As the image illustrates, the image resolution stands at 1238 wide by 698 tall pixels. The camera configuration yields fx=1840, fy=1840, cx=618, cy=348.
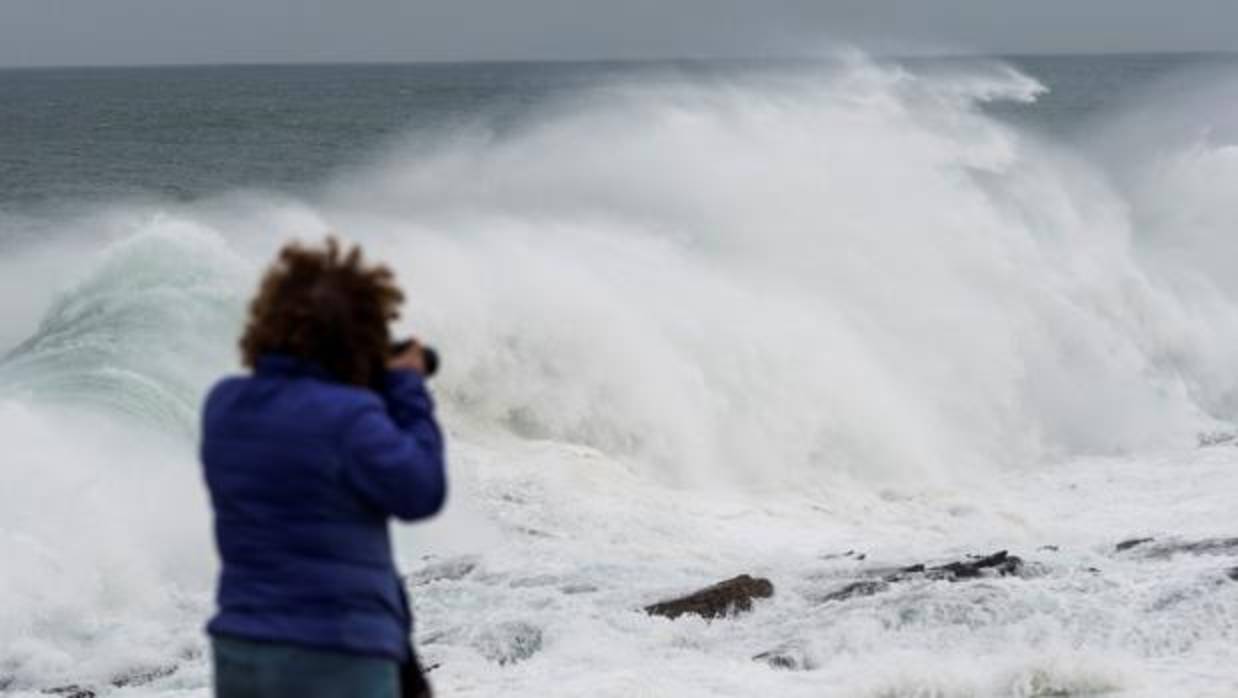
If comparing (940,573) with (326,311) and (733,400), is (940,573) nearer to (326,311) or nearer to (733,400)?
(326,311)

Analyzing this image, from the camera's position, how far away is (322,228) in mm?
21375

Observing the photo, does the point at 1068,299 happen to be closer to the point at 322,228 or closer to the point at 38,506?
the point at 322,228

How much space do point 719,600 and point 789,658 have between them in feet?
4.08

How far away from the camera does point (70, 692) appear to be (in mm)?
8875

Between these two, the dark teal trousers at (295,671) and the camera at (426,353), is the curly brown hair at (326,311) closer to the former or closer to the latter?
the camera at (426,353)

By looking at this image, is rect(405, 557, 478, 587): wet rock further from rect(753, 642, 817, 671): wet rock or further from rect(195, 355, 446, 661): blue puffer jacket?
rect(195, 355, 446, 661): blue puffer jacket

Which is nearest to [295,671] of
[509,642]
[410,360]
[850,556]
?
[410,360]

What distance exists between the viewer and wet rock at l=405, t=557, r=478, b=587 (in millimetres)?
10875

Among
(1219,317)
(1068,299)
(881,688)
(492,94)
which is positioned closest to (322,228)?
(1068,299)

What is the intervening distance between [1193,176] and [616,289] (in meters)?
16.1

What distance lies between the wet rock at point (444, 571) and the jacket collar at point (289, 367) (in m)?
7.81

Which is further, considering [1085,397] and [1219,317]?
[1219,317]

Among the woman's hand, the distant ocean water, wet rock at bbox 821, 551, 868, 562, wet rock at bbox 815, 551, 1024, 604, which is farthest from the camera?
the distant ocean water

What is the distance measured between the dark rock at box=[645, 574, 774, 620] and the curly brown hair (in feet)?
21.8
